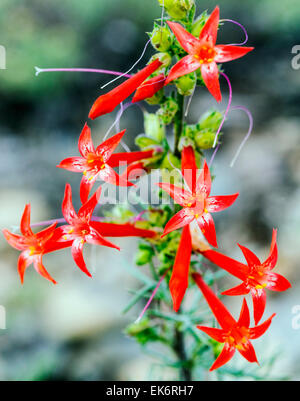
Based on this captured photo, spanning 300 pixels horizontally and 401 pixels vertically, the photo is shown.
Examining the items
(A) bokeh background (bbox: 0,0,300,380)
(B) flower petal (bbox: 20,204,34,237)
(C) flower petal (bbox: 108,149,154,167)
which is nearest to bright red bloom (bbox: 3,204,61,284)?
(B) flower petal (bbox: 20,204,34,237)

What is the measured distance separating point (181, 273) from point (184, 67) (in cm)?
39

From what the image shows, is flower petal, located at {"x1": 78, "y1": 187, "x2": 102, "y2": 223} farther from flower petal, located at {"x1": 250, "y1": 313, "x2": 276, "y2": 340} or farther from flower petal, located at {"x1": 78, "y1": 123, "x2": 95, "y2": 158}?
flower petal, located at {"x1": 250, "y1": 313, "x2": 276, "y2": 340}

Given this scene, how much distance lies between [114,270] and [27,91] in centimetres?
149

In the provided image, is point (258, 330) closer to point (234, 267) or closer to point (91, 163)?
point (234, 267)

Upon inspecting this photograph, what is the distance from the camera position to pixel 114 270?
2.21m

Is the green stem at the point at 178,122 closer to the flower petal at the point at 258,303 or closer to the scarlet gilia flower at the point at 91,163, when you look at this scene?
the scarlet gilia flower at the point at 91,163

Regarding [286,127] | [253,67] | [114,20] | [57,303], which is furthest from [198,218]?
[114,20]

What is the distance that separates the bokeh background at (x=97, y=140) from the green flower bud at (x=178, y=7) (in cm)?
144

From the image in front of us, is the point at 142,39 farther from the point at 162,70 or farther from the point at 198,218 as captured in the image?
the point at 198,218

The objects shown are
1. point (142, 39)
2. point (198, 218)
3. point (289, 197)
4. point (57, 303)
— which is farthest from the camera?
point (142, 39)

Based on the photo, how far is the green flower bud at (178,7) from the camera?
75 cm

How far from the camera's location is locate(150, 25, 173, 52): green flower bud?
0.77 metres

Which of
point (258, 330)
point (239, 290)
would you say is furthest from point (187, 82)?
point (258, 330)

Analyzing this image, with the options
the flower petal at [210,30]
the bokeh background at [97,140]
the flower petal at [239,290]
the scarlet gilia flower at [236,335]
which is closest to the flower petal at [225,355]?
the scarlet gilia flower at [236,335]
